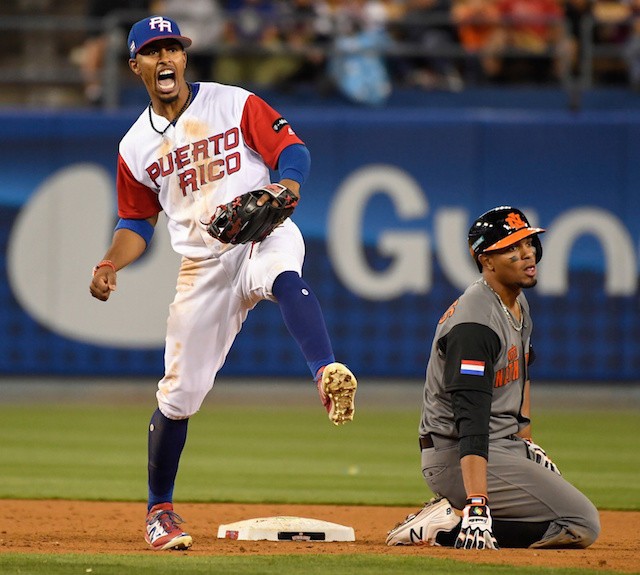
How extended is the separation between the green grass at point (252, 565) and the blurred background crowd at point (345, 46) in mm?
9063

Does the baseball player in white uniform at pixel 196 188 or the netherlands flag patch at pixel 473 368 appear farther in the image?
the baseball player in white uniform at pixel 196 188

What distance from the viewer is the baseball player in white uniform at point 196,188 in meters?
5.46

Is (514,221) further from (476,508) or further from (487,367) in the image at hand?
(476,508)

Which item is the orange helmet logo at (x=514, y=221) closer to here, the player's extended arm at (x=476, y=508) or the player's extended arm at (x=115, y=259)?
the player's extended arm at (x=476, y=508)

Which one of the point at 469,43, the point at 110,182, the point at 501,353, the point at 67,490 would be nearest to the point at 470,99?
the point at 469,43

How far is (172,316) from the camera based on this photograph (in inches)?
220

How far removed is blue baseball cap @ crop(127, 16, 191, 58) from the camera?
17.8 feet

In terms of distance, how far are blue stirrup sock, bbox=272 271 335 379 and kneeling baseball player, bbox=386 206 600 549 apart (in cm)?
57

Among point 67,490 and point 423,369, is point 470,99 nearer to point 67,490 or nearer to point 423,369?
point 423,369

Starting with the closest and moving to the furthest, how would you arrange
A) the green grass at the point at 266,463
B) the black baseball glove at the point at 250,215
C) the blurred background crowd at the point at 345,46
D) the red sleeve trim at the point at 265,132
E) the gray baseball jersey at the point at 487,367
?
the green grass at the point at 266,463 < the black baseball glove at the point at 250,215 < the gray baseball jersey at the point at 487,367 < the red sleeve trim at the point at 265,132 < the blurred background crowd at the point at 345,46

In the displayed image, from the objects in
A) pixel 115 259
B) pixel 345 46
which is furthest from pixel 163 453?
pixel 345 46

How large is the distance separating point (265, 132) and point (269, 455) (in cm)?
427

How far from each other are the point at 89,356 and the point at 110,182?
1.86 metres

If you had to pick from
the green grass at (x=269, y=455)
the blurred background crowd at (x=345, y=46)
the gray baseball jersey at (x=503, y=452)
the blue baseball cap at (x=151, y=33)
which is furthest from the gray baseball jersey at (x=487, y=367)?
the blurred background crowd at (x=345, y=46)
